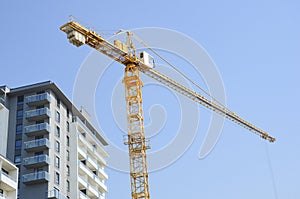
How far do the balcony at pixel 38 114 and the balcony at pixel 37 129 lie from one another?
1.48m

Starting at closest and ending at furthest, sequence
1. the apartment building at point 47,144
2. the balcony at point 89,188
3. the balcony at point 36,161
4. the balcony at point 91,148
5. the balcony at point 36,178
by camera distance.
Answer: the balcony at point 36,178 < the apartment building at point 47,144 < the balcony at point 36,161 < the balcony at point 89,188 < the balcony at point 91,148

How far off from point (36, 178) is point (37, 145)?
5.04 metres

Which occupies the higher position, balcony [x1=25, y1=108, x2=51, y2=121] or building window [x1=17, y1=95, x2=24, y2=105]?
building window [x1=17, y1=95, x2=24, y2=105]

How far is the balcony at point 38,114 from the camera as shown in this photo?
242 ft

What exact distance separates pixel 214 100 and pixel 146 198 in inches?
1167

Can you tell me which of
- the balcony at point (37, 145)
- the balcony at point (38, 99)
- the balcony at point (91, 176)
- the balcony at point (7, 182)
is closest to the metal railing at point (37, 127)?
the balcony at point (37, 145)

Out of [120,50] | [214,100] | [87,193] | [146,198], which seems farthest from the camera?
[214,100]

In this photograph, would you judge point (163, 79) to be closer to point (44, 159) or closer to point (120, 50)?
point (120, 50)

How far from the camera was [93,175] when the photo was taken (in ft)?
275

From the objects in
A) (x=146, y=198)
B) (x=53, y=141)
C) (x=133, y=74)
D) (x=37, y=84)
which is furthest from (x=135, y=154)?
(x=37, y=84)

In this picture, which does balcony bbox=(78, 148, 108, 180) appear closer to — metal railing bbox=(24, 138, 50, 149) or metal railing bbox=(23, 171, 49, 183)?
metal railing bbox=(24, 138, 50, 149)

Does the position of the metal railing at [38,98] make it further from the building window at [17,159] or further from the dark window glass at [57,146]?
the building window at [17,159]

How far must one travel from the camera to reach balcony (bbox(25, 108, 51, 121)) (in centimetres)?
7375

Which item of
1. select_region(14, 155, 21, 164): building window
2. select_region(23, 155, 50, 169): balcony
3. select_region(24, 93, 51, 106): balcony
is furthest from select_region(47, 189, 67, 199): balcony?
select_region(24, 93, 51, 106): balcony
